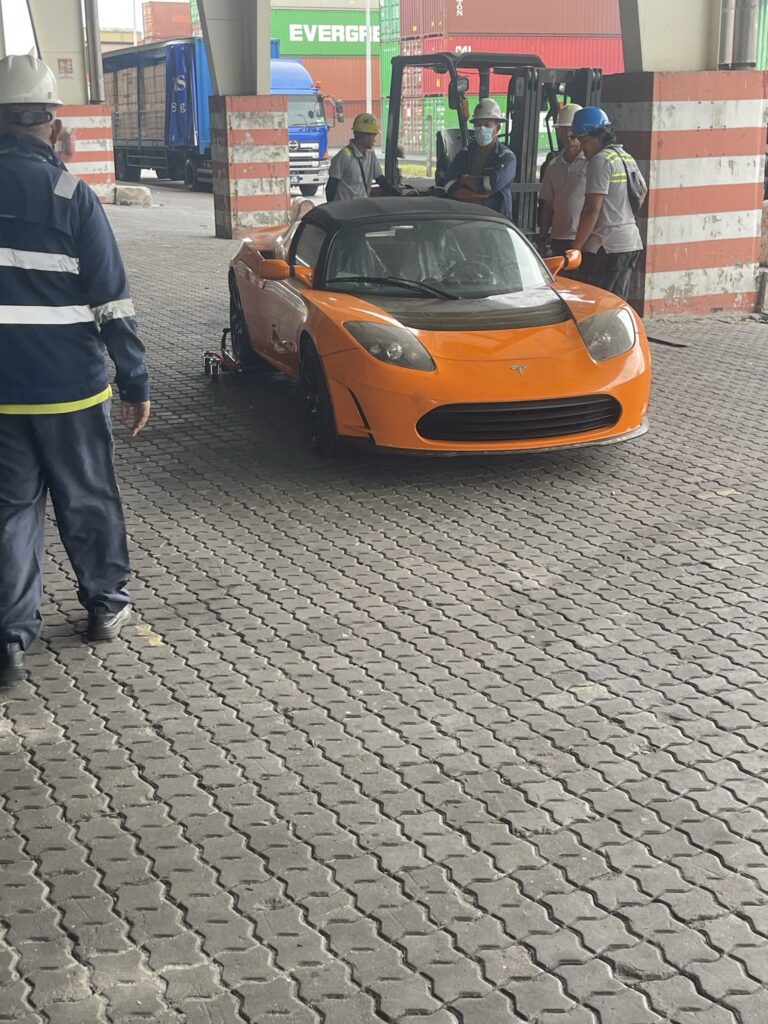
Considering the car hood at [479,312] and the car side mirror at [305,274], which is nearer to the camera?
the car hood at [479,312]

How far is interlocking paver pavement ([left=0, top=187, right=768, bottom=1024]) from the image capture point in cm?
310

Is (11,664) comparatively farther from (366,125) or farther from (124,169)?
(124,169)

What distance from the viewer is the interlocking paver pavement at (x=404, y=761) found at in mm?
3096

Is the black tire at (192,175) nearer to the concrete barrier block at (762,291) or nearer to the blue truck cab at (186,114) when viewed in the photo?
the blue truck cab at (186,114)

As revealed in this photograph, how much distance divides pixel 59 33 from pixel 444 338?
24.0 meters

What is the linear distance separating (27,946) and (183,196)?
31.4 meters

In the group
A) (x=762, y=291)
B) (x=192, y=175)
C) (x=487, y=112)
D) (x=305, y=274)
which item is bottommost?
(x=192, y=175)

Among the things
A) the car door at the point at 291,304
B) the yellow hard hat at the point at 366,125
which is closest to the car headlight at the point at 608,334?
the car door at the point at 291,304

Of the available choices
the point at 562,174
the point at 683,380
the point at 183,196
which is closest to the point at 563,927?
the point at 683,380

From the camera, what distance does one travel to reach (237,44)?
21.0 metres

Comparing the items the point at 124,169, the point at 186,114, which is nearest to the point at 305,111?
the point at 186,114

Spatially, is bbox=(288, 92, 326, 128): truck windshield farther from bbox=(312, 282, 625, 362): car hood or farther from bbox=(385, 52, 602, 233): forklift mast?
bbox=(312, 282, 625, 362): car hood

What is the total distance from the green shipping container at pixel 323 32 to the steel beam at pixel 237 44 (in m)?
30.4

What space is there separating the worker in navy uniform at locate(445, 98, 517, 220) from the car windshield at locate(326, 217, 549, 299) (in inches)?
184
